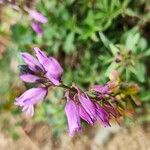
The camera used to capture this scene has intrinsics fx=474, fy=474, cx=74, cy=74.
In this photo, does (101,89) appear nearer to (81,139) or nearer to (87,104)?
(87,104)

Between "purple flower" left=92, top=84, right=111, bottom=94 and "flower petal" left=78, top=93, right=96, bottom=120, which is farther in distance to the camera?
"purple flower" left=92, top=84, right=111, bottom=94

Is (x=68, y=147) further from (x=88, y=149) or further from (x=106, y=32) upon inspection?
(x=106, y=32)

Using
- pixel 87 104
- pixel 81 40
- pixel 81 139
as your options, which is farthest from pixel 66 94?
pixel 81 139

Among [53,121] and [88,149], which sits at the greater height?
[53,121]

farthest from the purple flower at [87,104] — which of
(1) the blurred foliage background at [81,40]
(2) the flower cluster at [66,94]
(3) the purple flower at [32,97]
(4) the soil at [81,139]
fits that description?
(4) the soil at [81,139]

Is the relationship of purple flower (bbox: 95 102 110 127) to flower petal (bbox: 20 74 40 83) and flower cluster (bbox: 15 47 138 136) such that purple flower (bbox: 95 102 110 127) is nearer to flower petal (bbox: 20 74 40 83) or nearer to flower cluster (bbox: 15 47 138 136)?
flower cluster (bbox: 15 47 138 136)

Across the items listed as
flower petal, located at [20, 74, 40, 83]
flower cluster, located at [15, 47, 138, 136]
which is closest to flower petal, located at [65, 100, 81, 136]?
flower cluster, located at [15, 47, 138, 136]

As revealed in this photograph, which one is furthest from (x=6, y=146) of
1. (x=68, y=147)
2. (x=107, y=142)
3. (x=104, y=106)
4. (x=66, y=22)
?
(x=104, y=106)
